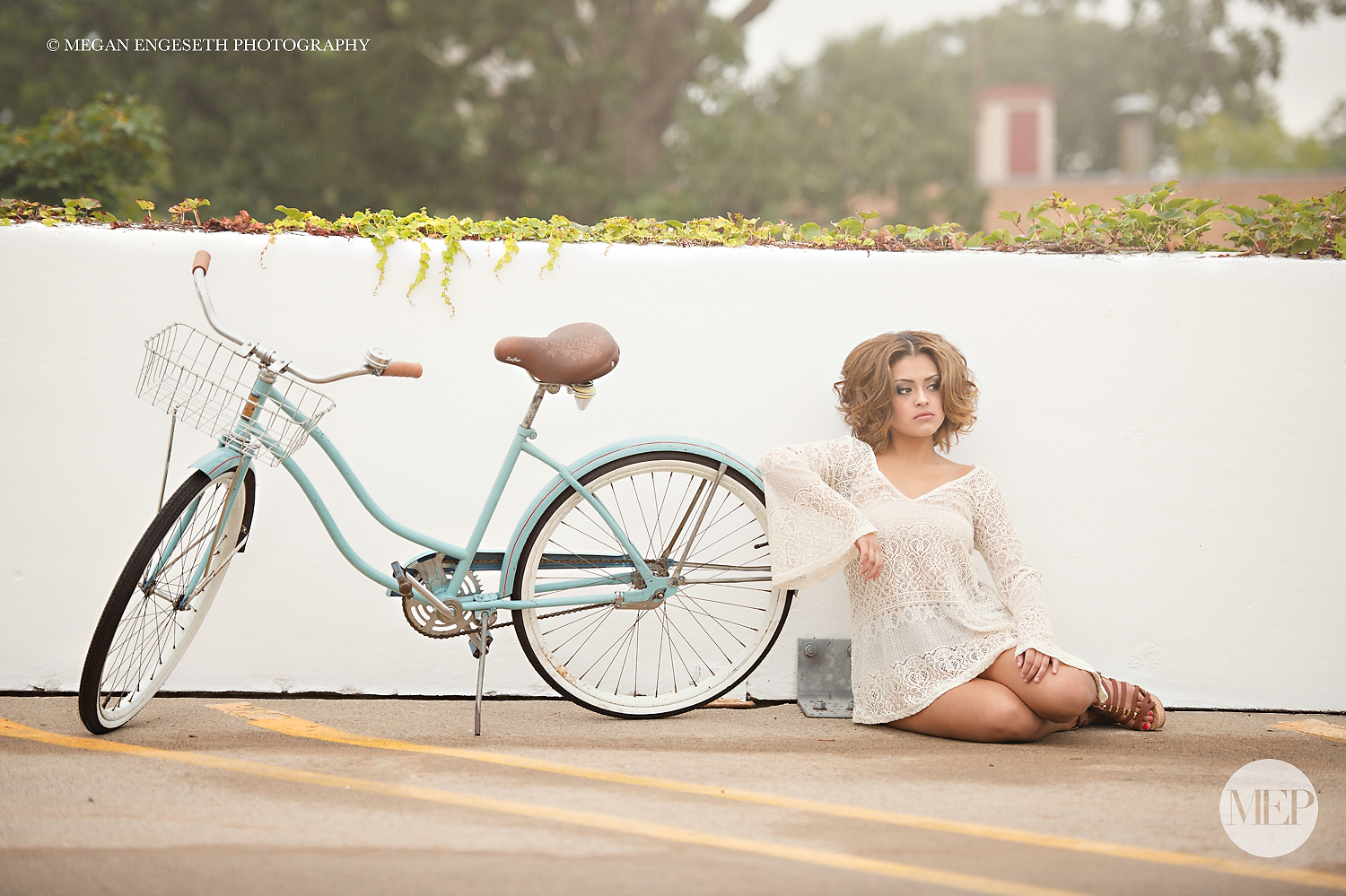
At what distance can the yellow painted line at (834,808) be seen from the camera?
2332mm

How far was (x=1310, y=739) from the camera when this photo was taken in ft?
11.0

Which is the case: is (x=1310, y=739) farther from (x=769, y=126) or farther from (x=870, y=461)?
(x=769, y=126)

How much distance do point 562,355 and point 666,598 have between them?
2.67 feet

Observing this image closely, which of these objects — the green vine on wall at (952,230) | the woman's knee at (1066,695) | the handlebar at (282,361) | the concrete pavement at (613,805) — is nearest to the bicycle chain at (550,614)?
the concrete pavement at (613,805)

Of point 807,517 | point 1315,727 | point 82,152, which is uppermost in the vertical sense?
point 82,152

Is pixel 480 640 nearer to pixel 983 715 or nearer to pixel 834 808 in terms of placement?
pixel 834 808

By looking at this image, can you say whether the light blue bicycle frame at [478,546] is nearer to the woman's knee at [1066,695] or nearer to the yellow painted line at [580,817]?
the yellow painted line at [580,817]

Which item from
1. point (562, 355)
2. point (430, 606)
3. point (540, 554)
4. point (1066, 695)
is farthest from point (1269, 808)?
point (430, 606)

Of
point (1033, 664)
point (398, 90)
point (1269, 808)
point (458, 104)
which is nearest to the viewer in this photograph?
point (1269, 808)

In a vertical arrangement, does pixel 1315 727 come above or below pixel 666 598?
below

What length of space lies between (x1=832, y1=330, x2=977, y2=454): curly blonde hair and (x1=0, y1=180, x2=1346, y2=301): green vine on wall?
44 centimetres

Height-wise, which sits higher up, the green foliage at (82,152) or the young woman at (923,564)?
the green foliage at (82,152)

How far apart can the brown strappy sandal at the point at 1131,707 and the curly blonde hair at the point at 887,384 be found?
0.89m

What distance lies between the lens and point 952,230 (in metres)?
3.71
